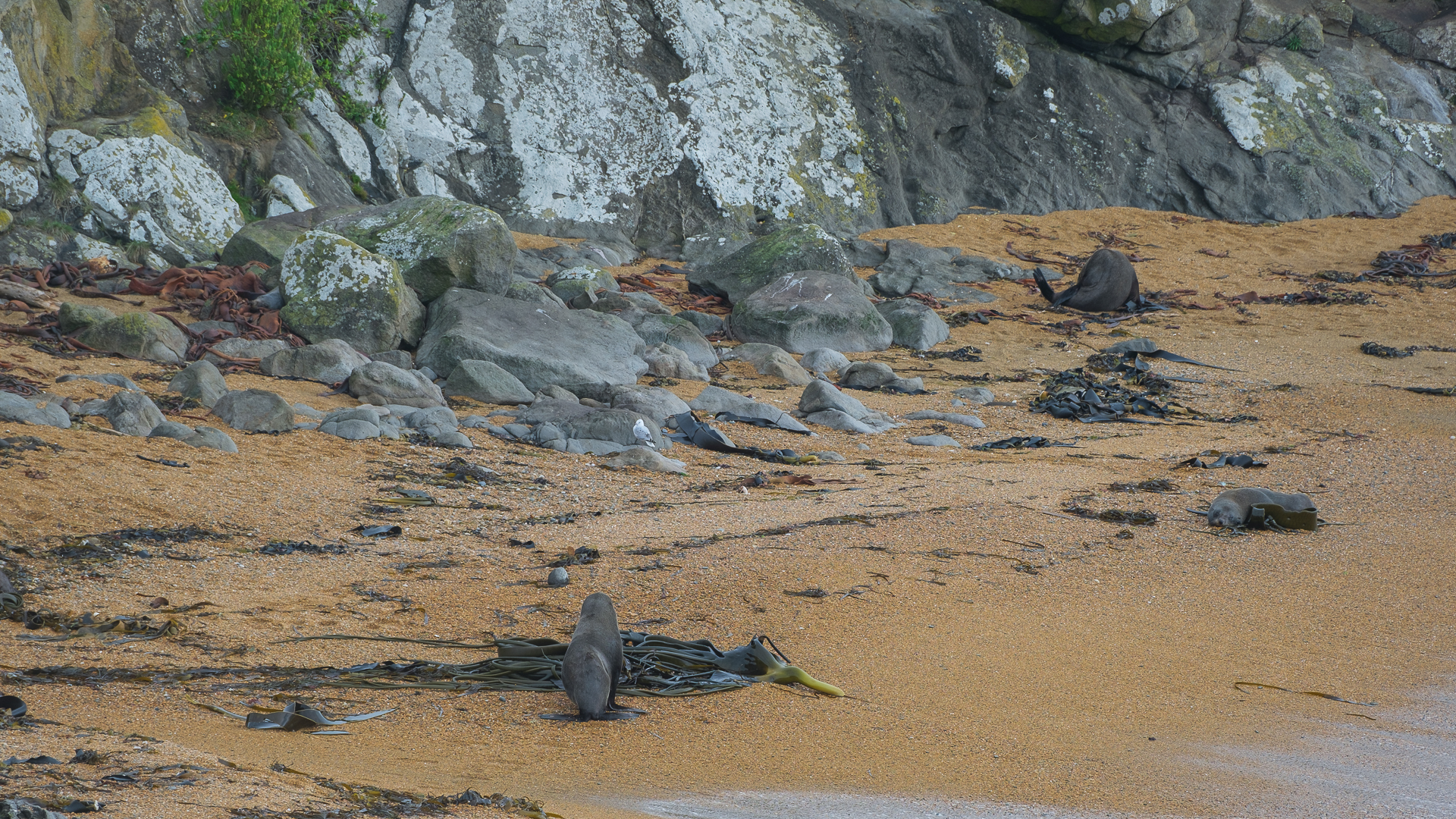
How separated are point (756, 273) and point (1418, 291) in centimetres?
841

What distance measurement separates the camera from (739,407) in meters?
8.14

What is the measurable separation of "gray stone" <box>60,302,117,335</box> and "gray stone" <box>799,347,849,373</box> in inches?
228

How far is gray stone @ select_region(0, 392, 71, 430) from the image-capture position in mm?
5508

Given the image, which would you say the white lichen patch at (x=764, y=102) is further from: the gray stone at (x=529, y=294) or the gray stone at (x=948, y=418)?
the gray stone at (x=948, y=418)

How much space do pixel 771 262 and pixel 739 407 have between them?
4416 millimetres

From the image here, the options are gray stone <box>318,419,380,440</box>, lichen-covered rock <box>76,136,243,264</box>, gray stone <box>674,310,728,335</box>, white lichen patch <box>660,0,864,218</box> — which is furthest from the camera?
white lichen patch <box>660,0,864,218</box>

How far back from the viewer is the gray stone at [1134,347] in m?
10.9

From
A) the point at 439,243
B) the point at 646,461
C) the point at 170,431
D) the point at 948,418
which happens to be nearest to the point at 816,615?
the point at 646,461

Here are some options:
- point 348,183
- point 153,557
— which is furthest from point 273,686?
point 348,183

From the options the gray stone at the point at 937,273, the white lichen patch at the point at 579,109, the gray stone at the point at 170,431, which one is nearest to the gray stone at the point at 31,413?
the gray stone at the point at 170,431

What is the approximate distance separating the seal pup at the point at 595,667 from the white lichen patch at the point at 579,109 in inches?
461

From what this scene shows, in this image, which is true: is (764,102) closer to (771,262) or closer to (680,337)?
(771,262)

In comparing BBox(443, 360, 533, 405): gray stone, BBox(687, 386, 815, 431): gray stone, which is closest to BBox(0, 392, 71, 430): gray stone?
BBox(443, 360, 533, 405): gray stone

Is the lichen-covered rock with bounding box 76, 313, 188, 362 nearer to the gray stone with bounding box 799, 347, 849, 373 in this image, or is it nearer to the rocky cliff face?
the rocky cliff face
